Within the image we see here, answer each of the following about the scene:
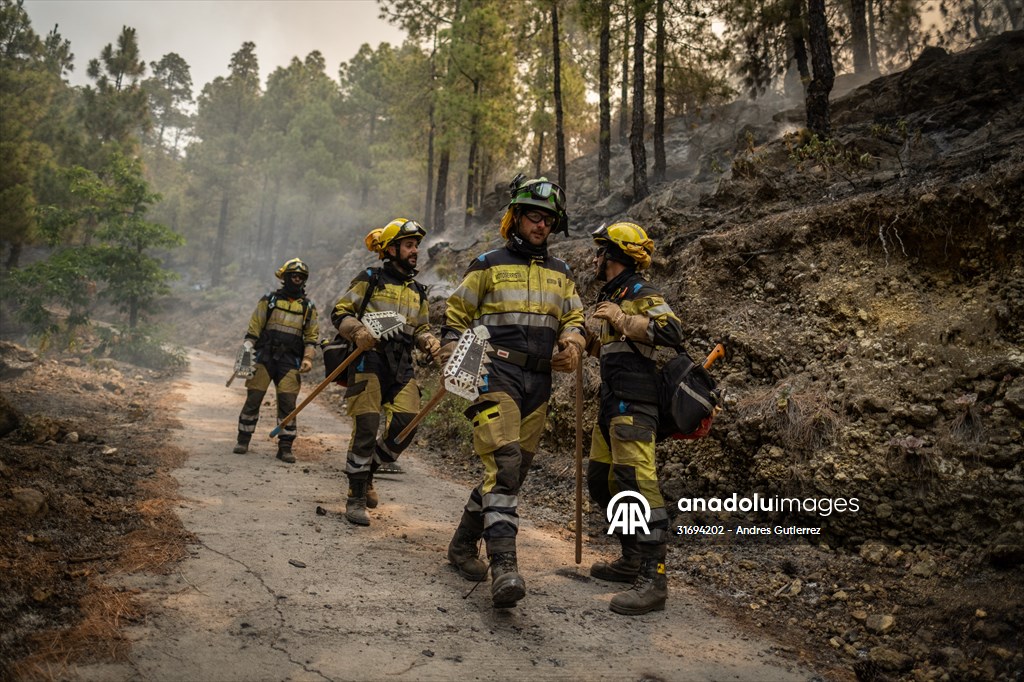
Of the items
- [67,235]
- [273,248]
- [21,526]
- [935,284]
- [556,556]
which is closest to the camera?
[21,526]

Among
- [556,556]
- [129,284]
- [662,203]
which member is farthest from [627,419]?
[129,284]

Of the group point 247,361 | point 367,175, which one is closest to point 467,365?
point 247,361

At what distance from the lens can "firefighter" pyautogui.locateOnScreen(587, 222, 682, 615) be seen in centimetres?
388

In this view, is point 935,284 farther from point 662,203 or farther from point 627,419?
point 662,203

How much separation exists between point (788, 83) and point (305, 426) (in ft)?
116

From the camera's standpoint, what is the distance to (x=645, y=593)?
12.4ft

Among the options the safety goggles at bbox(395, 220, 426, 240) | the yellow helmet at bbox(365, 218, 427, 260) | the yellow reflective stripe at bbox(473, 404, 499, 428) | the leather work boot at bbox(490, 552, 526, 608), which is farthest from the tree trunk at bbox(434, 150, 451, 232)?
the leather work boot at bbox(490, 552, 526, 608)

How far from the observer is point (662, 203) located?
11320 millimetres

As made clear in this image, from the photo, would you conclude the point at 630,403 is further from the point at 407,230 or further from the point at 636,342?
the point at 407,230

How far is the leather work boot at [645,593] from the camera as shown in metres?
3.71

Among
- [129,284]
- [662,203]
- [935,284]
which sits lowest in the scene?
[935,284]

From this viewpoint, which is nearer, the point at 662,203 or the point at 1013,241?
the point at 1013,241

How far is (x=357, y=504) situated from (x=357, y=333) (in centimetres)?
160

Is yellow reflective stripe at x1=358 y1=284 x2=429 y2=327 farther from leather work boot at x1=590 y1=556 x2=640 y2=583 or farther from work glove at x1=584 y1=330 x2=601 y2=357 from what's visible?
leather work boot at x1=590 y1=556 x2=640 y2=583
